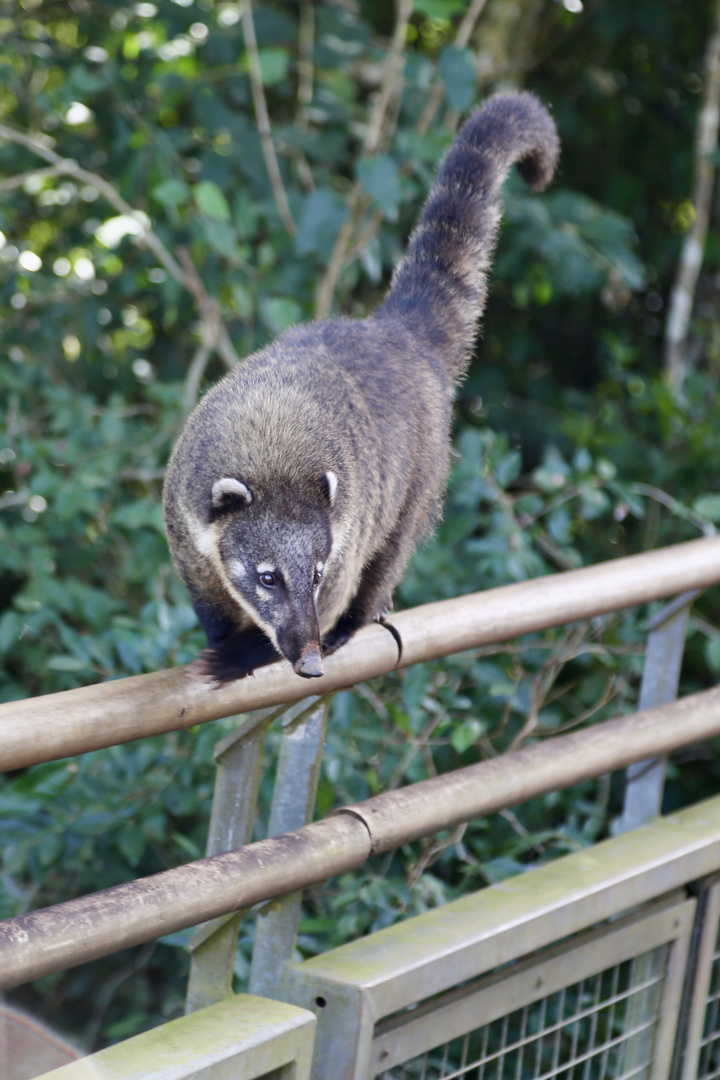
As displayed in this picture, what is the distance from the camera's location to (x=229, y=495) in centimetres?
160

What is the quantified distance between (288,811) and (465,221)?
1.41 meters

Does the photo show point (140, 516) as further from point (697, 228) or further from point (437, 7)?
point (697, 228)

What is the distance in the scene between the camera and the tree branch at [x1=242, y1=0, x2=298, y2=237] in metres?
3.38

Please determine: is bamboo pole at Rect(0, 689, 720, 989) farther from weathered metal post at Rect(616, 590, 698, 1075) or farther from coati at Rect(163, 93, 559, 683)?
coati at Rect(163, 93, 559, 683)

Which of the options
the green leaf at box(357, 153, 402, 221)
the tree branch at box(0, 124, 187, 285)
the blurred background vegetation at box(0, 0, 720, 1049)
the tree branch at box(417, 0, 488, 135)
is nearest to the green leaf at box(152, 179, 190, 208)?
A: the blurred background vegetation at box(0, 0, 720, 1049)

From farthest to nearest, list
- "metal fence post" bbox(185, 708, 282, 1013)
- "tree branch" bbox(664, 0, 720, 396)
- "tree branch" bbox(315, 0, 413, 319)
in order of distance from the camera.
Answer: "tree branch" bbox(664, 0, 720, 396) → "tree branch" bbox(315, 0, 413, 319) → "metal fence post" bbox(185, 708, 282, 1013)

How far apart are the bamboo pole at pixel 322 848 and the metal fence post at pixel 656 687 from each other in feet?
0.23

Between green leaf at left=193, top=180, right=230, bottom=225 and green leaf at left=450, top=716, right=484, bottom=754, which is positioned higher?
green leaf at left=193, top=180, right=230, bottom=225

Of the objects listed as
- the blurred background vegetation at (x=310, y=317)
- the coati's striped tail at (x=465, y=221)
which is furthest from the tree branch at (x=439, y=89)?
the coati's striped tail at (x=465, y=221)

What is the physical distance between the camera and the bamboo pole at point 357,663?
1023 millimetres

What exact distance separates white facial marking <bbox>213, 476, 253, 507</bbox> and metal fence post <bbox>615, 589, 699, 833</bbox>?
751 millimetres

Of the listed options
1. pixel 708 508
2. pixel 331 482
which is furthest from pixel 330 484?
pixel 708 508

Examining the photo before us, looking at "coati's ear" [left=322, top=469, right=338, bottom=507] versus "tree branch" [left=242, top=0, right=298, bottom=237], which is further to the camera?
"tree branch" [left=242, top=0, right=298, bottom=237]

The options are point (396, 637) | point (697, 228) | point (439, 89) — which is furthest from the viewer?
point (697, 228)
